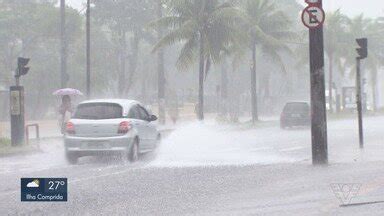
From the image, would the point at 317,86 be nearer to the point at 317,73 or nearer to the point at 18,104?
the point at 317,73

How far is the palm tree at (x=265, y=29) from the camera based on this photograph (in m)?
47.8

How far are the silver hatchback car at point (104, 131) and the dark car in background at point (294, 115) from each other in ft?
75.6

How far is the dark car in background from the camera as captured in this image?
134 feet

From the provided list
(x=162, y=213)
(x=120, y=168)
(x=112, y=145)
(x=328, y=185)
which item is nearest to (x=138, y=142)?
(x=112, y=145)

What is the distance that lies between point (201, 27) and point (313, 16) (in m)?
24.7

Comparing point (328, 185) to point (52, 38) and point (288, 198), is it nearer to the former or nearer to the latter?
point (288, 198)

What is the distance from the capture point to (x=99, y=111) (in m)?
18.2

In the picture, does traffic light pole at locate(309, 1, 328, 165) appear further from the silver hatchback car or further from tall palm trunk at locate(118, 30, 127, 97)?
tall palm trunk at locate(118, 30, 127, 97)

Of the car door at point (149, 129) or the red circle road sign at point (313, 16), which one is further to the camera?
the car door at point (149, 129)

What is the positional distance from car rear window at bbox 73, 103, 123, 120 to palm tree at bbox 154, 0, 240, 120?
20.3 metres

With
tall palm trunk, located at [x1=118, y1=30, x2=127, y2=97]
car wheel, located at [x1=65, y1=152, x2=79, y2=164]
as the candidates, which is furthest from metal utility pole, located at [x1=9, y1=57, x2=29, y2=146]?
tall palm trunk, located at [x1=118, y1=30, x2=127, y2=97]

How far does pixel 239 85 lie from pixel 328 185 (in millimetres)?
77806
